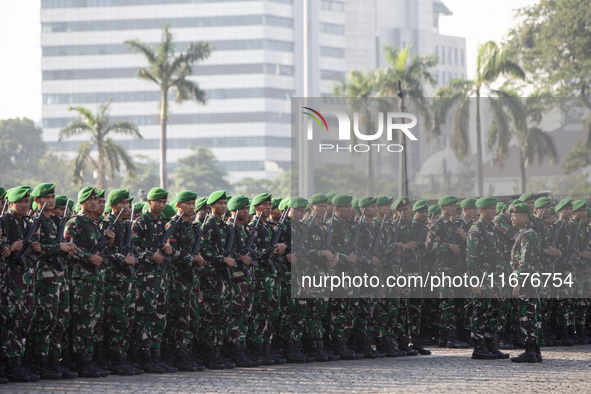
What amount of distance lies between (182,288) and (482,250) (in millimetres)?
3340

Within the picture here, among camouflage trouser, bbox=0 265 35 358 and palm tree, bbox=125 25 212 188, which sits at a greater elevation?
palm tree, bbox=125 25 212 188

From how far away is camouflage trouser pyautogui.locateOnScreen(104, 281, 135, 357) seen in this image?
920 cm

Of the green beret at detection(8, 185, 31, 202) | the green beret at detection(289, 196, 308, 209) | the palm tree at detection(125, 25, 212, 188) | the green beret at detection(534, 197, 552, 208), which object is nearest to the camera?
the green beret at detection(8, 185, 31, 202)

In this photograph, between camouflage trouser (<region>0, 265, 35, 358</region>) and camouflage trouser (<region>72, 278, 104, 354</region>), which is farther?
camouflage trouser (<region>72, 278, 104, 354</region>)

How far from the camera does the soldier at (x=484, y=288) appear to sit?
10.4 m

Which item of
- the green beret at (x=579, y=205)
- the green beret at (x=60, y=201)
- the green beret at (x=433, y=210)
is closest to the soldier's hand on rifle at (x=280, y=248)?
the green beret at (x=60, y=201)

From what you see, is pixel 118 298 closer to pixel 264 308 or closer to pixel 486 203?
pixel 264 308

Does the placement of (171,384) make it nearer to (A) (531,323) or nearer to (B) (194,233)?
(B) (194,233)

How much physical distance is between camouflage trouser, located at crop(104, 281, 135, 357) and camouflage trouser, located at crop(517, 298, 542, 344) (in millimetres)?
4028

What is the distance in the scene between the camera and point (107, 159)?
45344mm

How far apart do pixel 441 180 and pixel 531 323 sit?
883cm

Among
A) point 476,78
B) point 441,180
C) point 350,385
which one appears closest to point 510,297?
point 350,385

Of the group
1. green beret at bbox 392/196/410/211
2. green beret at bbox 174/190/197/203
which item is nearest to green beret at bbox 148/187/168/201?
green beret at bbox 174/190/197/203

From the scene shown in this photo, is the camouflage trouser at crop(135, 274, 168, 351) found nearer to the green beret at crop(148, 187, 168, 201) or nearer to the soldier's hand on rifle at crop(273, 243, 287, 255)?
the green beret at crop(148, 187, 168, 201)
